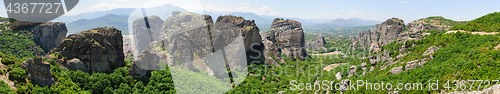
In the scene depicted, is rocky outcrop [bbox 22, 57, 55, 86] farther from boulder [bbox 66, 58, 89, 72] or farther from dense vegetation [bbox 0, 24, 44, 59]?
dense vegetation [bbox 0, 24, 44, 59]

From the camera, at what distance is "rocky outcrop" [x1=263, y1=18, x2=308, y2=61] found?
2677 inches

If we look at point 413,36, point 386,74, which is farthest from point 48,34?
point 413,36

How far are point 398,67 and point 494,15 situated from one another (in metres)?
17.3

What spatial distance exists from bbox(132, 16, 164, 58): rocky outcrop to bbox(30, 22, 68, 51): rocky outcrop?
22.1 metres

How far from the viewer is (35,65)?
19719 millimetres

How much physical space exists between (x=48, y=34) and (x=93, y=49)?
59664 millimetres

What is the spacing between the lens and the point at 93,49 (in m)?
27.0

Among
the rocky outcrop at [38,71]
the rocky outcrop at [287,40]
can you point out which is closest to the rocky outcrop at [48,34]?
the rocky outcrop at [38,71]

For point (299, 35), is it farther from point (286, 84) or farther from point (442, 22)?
point (442, 22)

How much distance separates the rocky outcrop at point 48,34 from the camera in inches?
2582

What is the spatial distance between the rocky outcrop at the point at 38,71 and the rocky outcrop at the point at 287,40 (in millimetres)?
45861

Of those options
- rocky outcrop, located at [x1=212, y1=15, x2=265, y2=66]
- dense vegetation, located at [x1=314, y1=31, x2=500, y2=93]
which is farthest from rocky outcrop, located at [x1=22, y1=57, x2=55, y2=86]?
dense vegetation, located at [x1=314, y1=31, x2=500, y2=93]

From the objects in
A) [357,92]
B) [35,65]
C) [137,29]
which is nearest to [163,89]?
[35,65]

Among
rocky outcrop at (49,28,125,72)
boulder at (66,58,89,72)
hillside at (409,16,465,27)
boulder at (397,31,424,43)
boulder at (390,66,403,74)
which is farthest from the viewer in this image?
hillside at (409,16,465,27)
